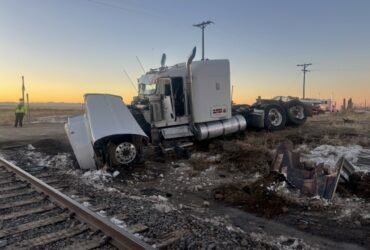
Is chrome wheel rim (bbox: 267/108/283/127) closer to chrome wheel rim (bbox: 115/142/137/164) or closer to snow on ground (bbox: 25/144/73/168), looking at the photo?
chrome wheel rim (bbox: 115/142/137/164)

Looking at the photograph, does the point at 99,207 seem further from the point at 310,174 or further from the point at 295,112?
the point at 295,112

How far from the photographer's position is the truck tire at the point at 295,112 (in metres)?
16.7

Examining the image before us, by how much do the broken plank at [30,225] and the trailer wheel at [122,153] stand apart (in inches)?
171

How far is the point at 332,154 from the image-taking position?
10.4 meters

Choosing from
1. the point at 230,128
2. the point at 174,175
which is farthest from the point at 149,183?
the point at 230,128

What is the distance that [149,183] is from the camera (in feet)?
30.4

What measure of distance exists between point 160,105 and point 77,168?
3.78 m

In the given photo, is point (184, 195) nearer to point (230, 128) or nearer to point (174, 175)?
point (174, 175)

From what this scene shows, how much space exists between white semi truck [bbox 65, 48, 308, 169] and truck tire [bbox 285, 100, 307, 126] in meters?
2.12

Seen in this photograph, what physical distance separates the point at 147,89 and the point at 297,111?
24.9 feet

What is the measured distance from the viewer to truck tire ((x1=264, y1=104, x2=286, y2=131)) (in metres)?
15.6

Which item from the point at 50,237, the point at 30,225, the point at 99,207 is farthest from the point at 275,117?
the point at 50,237

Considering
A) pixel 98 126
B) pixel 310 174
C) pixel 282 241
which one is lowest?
pixel 282 241

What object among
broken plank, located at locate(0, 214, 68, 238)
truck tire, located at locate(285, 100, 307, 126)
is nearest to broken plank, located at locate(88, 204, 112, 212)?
broken plank, located at locate(0, 214, 68, 238)
